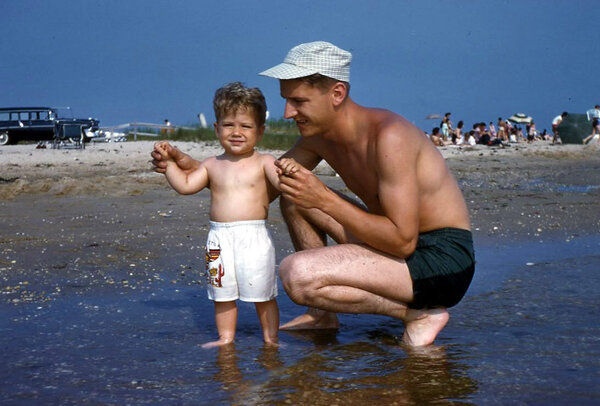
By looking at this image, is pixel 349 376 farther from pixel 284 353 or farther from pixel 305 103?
pixel 305 103

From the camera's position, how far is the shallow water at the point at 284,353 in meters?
3.04

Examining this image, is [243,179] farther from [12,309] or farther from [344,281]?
[12,309]

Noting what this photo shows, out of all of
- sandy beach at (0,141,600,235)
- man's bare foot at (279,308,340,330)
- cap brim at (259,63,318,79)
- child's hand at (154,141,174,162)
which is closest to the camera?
cap brim at (259,63,318,79)

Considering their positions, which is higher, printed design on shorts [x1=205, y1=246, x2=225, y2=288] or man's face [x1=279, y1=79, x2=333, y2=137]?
man's face [x1=279, y1=79, x2=333, y2=137]

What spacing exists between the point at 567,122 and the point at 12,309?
85.5 ft

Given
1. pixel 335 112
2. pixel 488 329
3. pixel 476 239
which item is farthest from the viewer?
pixel 476 239

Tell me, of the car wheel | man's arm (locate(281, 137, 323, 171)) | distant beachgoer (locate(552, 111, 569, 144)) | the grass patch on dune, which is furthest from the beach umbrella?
man's arm (locate(281, 137, 323, 171))

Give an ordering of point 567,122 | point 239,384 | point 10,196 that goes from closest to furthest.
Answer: point 239,384 < point 10,196 < point 567,122

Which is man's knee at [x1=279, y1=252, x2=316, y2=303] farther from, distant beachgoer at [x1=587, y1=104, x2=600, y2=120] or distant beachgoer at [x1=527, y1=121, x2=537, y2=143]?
distant beachgoer at [x1=527, y1=121, x2=537, y2=143]

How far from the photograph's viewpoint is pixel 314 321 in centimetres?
417

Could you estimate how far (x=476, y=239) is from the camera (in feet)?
23.4

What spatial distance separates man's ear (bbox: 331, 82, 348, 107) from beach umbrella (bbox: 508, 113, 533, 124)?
3225 centimetres

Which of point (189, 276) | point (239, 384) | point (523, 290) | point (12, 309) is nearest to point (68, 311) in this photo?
point (12, 309)

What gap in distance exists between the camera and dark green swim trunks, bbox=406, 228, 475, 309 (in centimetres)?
370
